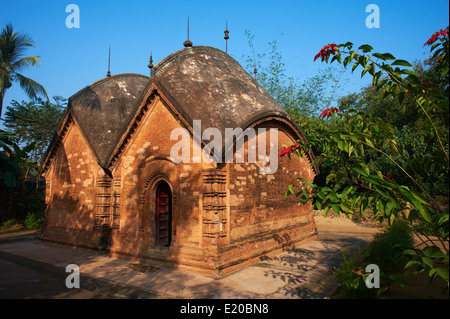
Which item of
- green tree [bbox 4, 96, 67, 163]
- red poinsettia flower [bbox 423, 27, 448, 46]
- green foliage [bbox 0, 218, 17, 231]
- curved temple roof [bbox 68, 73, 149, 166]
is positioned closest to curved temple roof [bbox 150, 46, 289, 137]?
curved temple roof [bbox 68, 73, 149, 166]

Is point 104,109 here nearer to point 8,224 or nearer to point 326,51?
point 326,51

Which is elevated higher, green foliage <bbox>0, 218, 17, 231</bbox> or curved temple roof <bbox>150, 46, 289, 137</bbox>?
curved temple roof <bbox>150, 46, 289, 137</bbox>

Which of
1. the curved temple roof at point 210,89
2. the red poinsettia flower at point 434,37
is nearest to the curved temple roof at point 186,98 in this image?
the curved temple roof at point 210,89

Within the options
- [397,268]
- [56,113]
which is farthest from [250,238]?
[56,113]

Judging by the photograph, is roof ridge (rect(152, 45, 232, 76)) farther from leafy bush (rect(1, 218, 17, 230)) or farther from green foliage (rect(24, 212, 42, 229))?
leafy bush (rect(1, 218, 17, 230))

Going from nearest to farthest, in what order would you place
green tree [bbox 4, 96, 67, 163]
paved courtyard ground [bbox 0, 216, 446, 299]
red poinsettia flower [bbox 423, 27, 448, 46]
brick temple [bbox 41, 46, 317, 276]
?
red poinsettia flower [bbox 423, 27, 448, 46] < paved courtyard ground [bbox 0, 216, 446, 299] < brick temple [bbox 41, 46, 317, 276] < green tree [bbox 4, 96, 67, 163]

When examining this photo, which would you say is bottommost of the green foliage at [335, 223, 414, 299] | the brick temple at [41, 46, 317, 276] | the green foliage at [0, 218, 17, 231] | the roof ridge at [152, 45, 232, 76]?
the green foliage at [0, 218, 17, 231]

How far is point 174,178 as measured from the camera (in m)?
9.42

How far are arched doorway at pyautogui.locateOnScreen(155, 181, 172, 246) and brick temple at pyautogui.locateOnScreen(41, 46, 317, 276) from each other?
0.04 metres

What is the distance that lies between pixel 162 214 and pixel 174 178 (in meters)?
1.81

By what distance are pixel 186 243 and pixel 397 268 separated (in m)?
5.87

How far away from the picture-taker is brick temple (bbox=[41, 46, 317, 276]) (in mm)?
8750

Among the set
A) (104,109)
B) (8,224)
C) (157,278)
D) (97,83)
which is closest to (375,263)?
(157,278)

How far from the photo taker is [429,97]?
364cm
